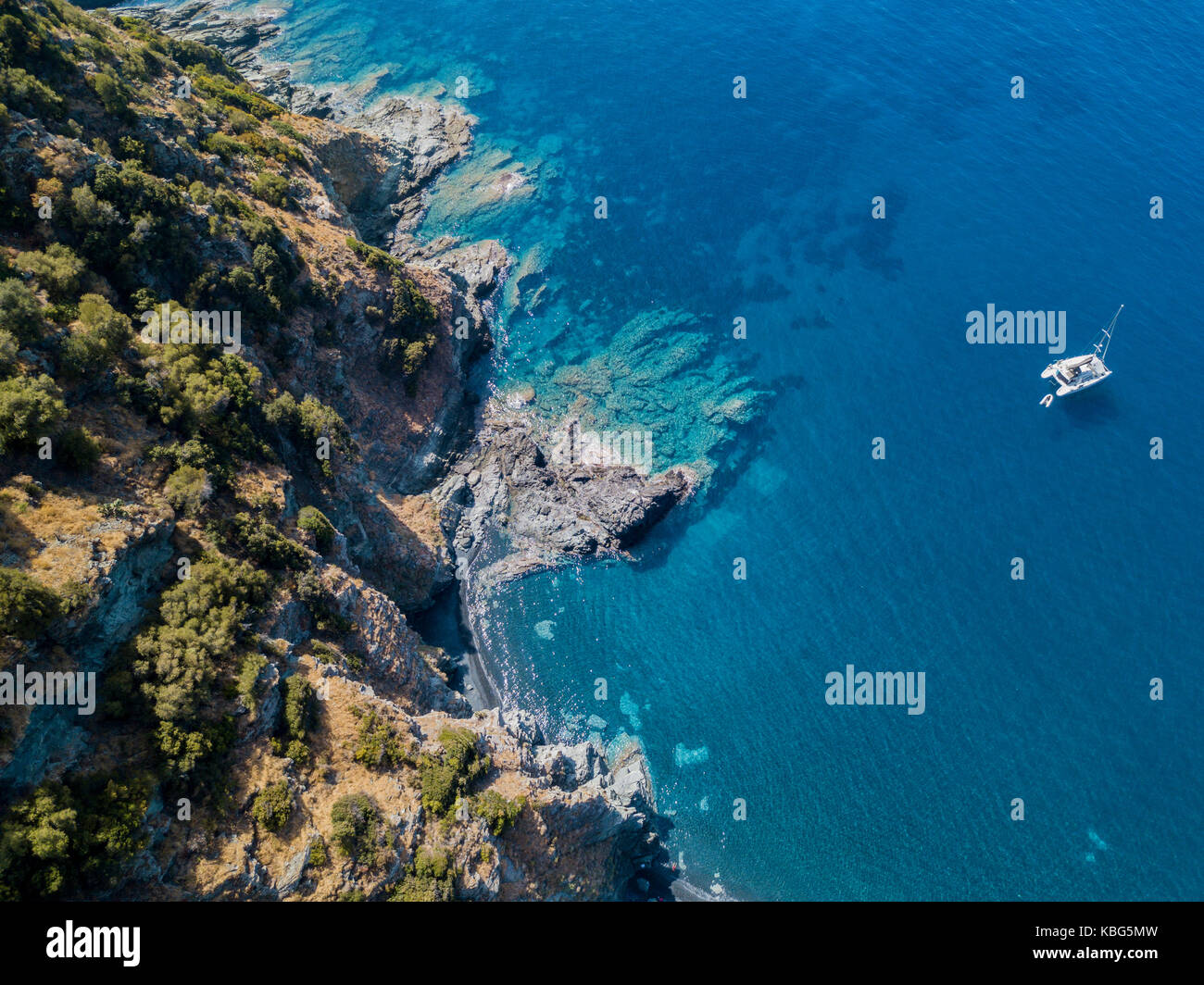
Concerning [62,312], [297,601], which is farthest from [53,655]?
[62,312]

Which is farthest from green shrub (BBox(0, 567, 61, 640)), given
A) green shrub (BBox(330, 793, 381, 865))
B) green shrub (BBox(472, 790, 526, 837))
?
green shrub (BBox(472, 790, 526, 837))

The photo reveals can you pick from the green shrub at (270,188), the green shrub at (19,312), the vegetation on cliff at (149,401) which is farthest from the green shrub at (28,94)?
the green shrub at (19,312)

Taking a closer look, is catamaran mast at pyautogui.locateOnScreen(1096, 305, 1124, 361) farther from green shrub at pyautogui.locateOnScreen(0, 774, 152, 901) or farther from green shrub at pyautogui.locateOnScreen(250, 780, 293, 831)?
green shrub at pyautogui.locateOnScreen(0, 774, 152, 901)

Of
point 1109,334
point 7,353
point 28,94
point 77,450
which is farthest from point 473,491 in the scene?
point 1109,334

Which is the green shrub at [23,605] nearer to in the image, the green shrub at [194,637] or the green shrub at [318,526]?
the green shrub at [194,637]

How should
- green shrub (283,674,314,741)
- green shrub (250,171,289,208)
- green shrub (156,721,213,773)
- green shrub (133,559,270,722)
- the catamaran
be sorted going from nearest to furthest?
green shrub (156,721,213,773) < green shrub (133,559,270,722) < green shrub (283,674,314,741) < green shrub (250,171,289,208) < the catamaran

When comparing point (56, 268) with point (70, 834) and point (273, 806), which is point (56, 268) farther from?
point (273, 806)
